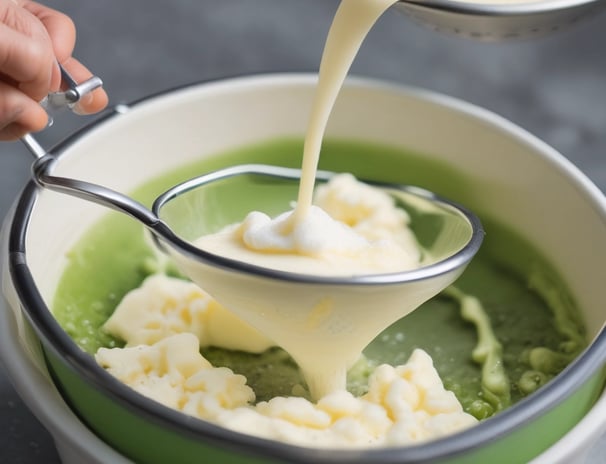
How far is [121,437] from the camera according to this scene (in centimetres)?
65

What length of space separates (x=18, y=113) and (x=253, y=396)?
25 cm

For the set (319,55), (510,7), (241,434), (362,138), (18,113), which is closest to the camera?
(241,434)

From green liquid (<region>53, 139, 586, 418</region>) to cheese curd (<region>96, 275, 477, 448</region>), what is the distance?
3cm

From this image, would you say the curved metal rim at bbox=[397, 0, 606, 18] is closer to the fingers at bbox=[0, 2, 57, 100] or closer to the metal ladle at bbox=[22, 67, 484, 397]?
the metal ladle at bbox=[22, 67, 484, 397]

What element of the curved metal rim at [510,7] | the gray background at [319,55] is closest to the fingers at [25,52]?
the curved metal rim at [510,7]

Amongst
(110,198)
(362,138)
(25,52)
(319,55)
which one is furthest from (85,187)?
(319,55)

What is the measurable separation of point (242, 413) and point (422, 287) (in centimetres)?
15

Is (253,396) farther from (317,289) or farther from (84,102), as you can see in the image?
(84,102)

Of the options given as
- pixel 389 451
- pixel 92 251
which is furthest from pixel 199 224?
pixel 389 451

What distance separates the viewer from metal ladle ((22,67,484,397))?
69cm

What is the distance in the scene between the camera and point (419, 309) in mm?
902

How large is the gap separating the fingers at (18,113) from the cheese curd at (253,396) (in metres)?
0.17

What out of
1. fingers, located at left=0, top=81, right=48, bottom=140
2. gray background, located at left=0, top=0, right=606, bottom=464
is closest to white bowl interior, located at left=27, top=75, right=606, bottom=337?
fingers, located at left=0, top=81, right=48, bottom=140

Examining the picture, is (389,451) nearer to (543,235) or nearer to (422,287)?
(422,287)
